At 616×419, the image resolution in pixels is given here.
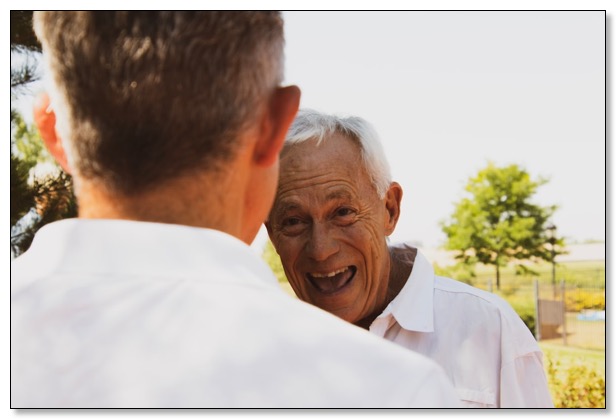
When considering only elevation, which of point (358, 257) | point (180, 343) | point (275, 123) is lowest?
point (358, 257)

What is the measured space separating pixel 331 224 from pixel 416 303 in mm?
393

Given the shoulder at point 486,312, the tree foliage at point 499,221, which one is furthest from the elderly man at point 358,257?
the tree foliage at point 499,221

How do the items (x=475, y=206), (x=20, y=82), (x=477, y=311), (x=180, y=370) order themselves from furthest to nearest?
(x=475, y=206)
(x=20, y=82)
(x=477, y=311)
(x=180, y=370)

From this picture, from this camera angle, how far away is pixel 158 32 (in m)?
0.89

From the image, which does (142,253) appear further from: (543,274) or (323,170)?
(543,274)

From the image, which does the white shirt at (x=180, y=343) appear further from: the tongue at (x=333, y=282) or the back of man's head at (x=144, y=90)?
the tongue at (x=333, y=282)

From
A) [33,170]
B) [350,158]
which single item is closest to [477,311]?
[350,158]

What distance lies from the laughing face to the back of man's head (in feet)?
4.51

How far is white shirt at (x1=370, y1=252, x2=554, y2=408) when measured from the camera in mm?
2164

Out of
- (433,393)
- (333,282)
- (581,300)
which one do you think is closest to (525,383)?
(333,282)

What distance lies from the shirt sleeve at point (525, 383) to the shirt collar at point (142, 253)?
58.9 inches

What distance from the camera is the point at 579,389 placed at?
257 inches
